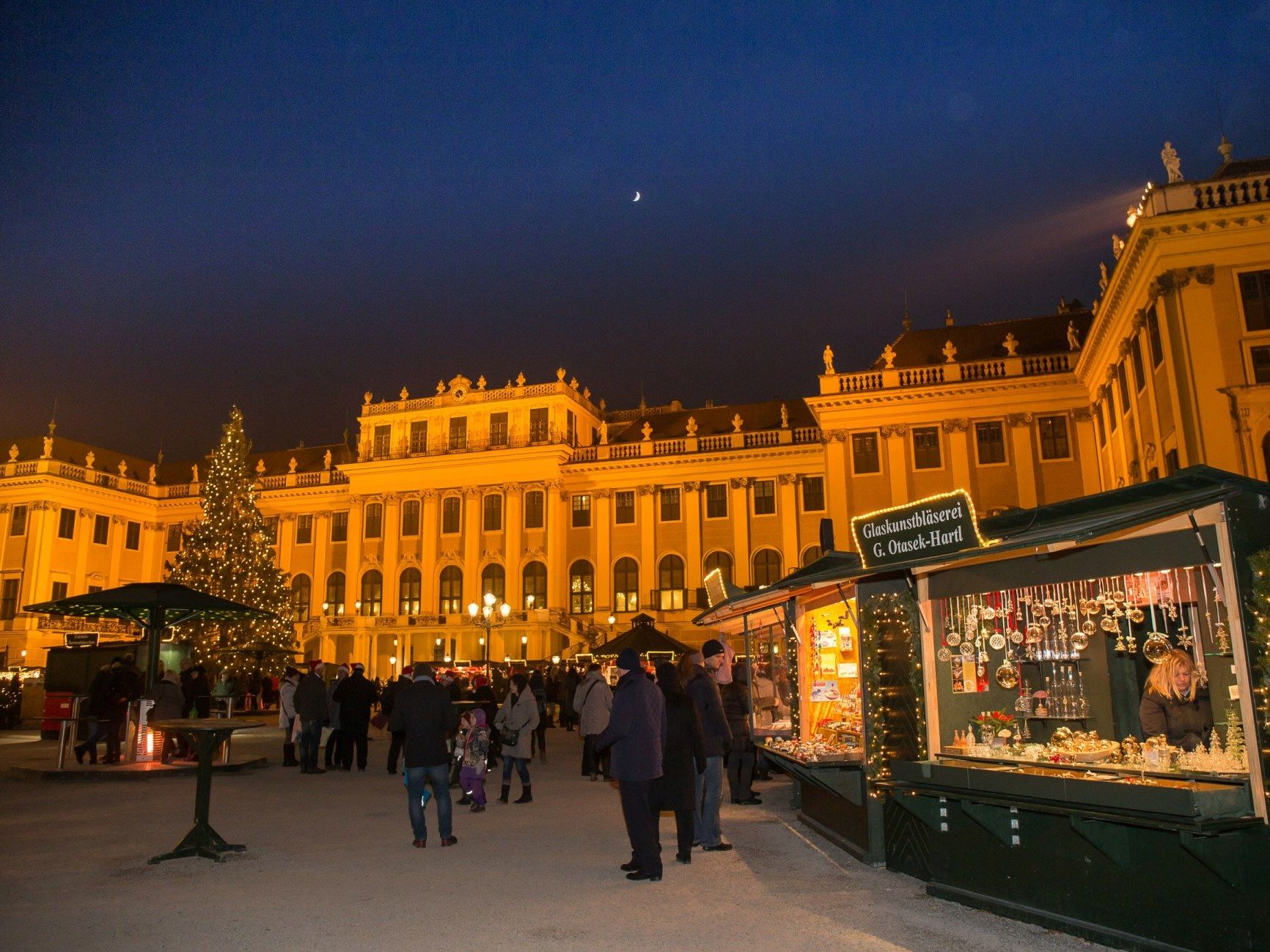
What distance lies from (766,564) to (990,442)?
1252 cm

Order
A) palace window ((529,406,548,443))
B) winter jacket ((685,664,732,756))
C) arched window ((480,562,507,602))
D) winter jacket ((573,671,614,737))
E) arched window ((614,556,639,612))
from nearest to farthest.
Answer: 1. winter jacket ((685,664,732,756))
2. winter jacket ((573,671,614,737))
3. arched window ((614,556,639,612))
4. arched window ((480,562,507,602))
5. palace window ((529,406,548,443))

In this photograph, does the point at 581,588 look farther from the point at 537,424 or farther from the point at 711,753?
the point at 711,753

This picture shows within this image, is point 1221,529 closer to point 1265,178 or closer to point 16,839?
point 16,839

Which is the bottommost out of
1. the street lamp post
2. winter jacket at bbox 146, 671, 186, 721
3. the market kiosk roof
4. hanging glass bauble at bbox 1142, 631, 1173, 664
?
winter jacket at bbox 146, 671, 186, 721

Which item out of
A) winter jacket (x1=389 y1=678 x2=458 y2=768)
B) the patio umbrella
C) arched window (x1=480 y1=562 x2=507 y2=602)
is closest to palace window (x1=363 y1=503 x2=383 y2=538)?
arched window (x1=480 y1=562 x2=507 y2=602)

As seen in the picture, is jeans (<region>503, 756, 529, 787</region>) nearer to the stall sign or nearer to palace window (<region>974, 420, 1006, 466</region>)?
the stall sign

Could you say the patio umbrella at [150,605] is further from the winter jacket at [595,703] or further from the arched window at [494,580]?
the arched window at [494,580]

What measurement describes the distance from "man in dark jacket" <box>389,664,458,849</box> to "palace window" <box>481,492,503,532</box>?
39.3 metres

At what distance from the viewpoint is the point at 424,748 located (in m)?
9.34

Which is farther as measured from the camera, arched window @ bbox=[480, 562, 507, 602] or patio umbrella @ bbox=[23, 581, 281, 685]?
arched window @ bbox=[480, 562, 507, 602]

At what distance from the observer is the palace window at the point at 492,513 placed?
4872 cm

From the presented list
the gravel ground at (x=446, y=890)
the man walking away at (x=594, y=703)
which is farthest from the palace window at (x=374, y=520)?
the gravel ground at (x=446, y=890)

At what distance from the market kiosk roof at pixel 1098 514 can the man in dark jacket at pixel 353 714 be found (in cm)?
1101

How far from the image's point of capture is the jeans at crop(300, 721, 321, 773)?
53.9ft
